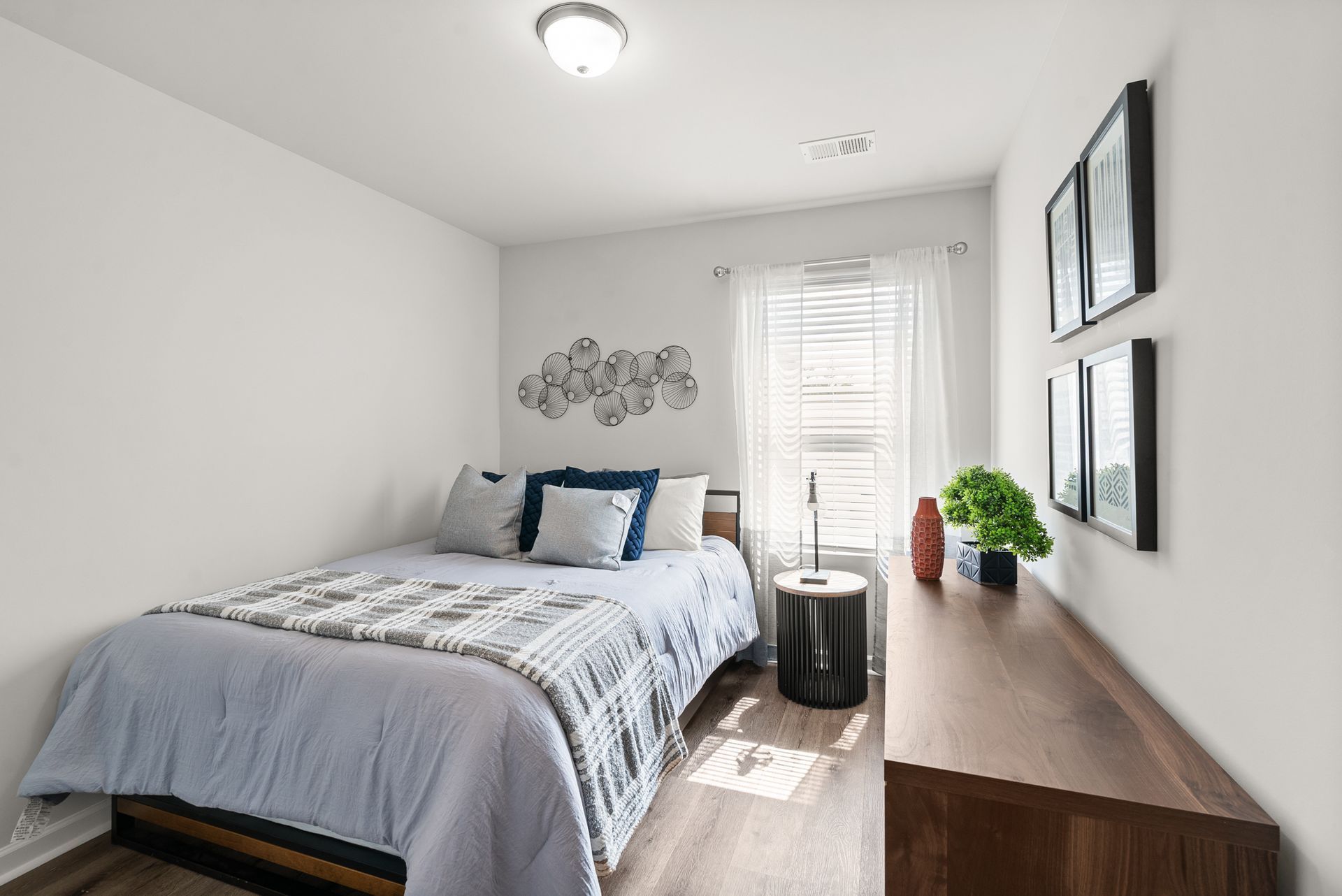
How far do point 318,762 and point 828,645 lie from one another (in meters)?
2.17

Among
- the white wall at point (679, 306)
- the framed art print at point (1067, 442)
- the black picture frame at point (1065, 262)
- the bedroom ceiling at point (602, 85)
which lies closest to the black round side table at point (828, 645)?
the white wall at point (679, 306)

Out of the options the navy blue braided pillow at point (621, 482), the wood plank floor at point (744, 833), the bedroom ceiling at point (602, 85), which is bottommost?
the wood plank floor at point (744, 833)

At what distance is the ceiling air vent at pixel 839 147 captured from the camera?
2744 mm

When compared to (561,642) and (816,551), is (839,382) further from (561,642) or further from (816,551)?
(561,642)

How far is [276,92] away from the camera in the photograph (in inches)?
93.6

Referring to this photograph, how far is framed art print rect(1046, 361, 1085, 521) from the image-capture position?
165 centimetres

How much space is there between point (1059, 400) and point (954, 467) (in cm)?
150

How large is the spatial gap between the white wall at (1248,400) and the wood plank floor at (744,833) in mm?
1115

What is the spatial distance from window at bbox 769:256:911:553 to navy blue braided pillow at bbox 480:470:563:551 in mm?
1365

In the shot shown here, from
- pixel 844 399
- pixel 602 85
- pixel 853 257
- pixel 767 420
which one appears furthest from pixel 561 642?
pixel 853 257

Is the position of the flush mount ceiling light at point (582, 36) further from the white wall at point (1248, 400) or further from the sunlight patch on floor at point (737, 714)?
the sunlight patch on floor at point (737, 714)

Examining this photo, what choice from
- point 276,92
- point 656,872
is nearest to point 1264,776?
point 656,872

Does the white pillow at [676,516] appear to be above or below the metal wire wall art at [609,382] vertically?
below

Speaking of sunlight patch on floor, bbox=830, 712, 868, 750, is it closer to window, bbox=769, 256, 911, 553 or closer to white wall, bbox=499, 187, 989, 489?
window, bbox=769, 256, 911, 553
